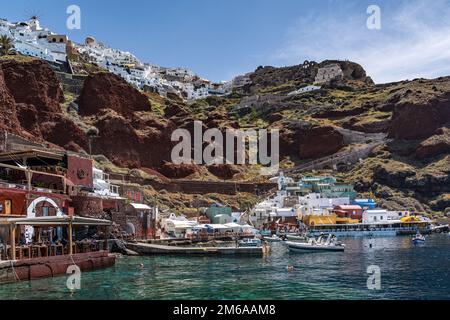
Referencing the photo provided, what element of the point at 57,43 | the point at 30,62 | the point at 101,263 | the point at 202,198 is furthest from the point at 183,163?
the point at 101,263

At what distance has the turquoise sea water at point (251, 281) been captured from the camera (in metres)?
27.3

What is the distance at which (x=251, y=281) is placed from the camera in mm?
33219

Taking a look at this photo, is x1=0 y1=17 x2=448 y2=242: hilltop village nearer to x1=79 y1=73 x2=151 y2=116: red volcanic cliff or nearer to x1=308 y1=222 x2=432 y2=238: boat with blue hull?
x1=79 y1=73 x2=151 y2=116: red volcanic cliff

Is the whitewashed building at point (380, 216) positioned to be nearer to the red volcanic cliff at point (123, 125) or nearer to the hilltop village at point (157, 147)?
the hilltop village at point (157, 147)

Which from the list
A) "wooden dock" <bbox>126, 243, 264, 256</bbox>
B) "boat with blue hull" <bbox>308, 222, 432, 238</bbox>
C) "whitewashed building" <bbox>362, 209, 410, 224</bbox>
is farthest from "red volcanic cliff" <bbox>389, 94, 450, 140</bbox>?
"wooden dock" <bbox>126, 243, 264, 256</bbox>

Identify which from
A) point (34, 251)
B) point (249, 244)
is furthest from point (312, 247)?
point (34, 251)

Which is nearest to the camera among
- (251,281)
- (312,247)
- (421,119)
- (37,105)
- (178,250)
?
(251,281)

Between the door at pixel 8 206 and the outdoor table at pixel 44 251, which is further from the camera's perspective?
the door at pixel 8 206

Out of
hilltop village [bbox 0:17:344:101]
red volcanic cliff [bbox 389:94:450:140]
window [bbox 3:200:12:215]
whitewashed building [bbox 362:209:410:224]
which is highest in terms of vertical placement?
hilltop village [bbox 0:17:344:101]

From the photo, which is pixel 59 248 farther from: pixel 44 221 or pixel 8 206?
pixel 8 206

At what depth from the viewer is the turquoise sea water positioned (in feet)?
89.7

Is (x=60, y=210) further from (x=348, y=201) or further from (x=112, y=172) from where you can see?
(x=348, y=201)

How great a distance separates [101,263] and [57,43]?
123170 mm

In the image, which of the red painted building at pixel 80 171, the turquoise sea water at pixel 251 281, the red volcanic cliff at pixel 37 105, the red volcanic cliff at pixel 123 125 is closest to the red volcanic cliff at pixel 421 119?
the red volcanic cliff at pixel 123 125
